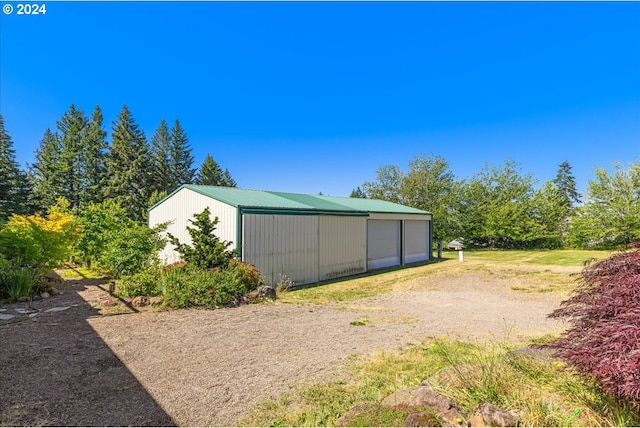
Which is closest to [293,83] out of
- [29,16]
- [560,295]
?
[29,16]

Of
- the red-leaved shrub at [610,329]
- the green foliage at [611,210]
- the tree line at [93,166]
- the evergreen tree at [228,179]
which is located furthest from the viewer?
the evergreen tree at [228,179]

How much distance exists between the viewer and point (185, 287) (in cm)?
→ 780

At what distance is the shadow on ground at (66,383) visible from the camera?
3070 millimetres

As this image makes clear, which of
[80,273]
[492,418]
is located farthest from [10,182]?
[492,418]

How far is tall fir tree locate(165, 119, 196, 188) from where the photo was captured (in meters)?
42.9

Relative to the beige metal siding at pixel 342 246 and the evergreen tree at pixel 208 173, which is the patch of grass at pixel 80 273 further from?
the evergreen tree at pixel 208 173

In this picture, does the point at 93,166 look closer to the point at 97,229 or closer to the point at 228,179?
the point at 228,179

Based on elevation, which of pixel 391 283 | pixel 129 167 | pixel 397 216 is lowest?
pixel 391 283

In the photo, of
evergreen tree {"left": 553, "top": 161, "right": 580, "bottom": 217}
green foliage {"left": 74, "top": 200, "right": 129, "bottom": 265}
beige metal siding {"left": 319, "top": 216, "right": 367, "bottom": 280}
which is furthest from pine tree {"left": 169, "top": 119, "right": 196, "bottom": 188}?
evergreen tree {"left": 553, "top": 161, "right": 580, "bottom": 217}

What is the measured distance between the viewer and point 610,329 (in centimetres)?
221

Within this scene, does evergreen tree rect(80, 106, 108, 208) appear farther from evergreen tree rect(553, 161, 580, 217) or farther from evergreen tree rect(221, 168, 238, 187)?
evergreen tree rect(553, 161, 580, 217)

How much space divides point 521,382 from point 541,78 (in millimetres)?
14625

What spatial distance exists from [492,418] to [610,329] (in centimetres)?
101

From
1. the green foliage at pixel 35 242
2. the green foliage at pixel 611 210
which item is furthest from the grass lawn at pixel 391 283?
the green foliage at pixel 611 210
